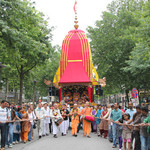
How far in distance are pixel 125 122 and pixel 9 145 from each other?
4.96 m

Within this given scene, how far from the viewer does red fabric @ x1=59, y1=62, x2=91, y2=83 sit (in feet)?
70.6

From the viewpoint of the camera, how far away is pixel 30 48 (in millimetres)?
17922

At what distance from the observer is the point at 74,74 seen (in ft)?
72.1

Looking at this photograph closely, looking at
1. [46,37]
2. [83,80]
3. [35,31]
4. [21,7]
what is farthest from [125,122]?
[46,37]

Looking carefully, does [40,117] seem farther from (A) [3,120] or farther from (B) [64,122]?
(A) [3,120]

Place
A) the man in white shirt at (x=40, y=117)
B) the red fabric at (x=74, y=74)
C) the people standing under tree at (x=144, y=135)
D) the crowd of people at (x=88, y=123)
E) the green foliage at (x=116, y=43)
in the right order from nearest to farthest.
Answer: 1. the people standing under tree at (x=144, y=135)
2. the crowd of people at (x=88, y=123)
3. the man in white shirt at (x=40, y=117)
4. the red fabric at (x=74, y=74)
5. the green foliage at (x=116, y=43)

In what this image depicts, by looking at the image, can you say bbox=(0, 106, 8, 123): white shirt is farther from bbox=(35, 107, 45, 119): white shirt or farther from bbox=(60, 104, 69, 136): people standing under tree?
bbox=(60, 104, 69, 136): people standing under tree

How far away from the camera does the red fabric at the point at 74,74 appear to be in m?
21.5

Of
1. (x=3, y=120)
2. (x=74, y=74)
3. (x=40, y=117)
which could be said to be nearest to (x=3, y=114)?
(x=3, y=120)

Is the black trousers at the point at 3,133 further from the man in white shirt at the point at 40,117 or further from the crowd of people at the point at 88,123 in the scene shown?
the man in white shirt at the point at 40,117

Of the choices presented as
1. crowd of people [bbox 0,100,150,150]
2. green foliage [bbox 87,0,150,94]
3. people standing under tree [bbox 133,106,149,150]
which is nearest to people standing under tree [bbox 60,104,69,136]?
crowd of people [bbox 0,100,150,150]

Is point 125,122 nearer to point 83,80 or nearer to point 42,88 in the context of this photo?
point 83,80

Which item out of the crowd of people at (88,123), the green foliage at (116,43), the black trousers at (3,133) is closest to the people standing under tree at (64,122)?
the crowd of people at (88,123)

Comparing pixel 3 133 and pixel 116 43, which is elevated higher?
pixel 116 43
